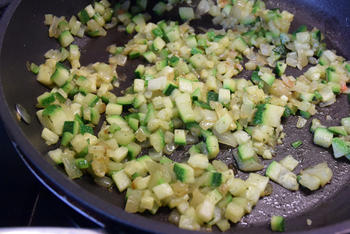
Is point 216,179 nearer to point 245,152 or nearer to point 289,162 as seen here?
point 245,152

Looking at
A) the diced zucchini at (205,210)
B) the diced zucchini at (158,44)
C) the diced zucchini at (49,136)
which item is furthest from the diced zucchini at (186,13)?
the diced zucchini at (205,210)

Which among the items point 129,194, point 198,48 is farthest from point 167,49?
point 129,194

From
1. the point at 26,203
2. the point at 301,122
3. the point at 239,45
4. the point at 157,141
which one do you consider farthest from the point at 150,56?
the point at 26,203

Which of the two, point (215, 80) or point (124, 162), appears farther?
point (215, 80)

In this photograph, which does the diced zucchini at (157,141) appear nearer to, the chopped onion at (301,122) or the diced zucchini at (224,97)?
the diced zucchini at (224,97)

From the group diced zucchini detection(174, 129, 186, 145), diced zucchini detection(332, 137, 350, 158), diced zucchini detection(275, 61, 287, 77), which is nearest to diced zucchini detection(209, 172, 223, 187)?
diced zucchini detection(174, 129, 186, 145)

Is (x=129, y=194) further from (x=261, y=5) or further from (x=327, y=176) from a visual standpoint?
(x=261, y=5)

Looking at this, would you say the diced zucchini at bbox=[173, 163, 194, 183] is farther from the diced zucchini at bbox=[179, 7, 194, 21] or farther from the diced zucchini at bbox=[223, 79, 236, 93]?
the diced zucchini at bbox=[179, 7, 194, 21]

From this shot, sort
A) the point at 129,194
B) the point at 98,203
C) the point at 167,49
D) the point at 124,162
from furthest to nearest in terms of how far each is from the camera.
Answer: the point at 167,49, the point at 124,162, the point at 129,194, the point at 98,203
